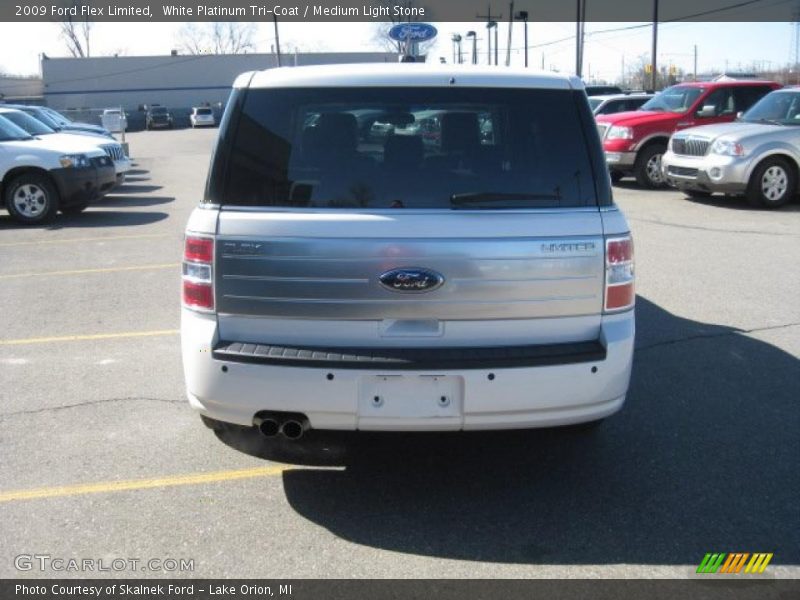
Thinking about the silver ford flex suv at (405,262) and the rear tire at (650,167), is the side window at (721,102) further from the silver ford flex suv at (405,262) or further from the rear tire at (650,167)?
the silver ford flex suv at (405,262)

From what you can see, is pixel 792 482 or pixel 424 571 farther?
pixel 792 482

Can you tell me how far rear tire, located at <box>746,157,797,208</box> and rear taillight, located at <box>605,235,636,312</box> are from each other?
1065 cm

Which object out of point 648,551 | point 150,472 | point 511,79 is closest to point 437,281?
point 511,79

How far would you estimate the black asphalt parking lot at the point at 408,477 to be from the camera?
3.47 m

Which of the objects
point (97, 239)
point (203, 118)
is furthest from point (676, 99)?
point (203, 118)

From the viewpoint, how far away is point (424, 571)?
10.9 ft

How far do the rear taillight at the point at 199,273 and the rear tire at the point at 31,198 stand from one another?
10.3 meters

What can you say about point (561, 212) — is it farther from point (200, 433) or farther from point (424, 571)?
point (200, 433)

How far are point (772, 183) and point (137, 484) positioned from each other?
12.1 meters

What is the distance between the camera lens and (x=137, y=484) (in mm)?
4102

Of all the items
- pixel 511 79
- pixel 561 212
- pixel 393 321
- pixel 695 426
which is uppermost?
pixel 511 79

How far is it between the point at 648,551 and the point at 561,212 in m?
1.50

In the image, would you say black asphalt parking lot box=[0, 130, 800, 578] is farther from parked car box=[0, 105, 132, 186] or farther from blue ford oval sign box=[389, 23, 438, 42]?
parked car box=[0, 105, 132, 186]

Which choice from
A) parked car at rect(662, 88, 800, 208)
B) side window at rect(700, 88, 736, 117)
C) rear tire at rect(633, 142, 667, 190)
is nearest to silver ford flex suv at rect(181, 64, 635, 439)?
parked car at rect(662, 88, 800, 208)
